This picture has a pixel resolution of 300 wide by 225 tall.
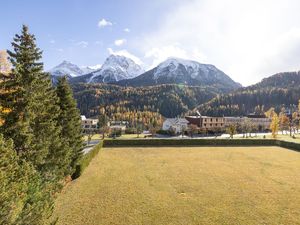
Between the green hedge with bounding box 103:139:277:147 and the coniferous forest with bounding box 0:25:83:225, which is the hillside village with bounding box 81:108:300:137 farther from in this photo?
the coniferous forest with bounding box 0:25:83:225

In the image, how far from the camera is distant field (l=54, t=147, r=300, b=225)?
23352 millimetres

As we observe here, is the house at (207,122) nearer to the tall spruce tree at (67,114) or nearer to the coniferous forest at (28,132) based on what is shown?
the tall spruce tree at (67,114)

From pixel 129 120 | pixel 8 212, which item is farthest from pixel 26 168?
pixel 129 120

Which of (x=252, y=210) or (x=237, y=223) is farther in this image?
(x=252, y=210)

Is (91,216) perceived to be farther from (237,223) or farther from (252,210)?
(252,210)

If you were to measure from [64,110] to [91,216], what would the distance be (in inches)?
563

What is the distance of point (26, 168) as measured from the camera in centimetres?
1695

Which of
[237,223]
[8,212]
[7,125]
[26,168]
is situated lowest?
[237,223]

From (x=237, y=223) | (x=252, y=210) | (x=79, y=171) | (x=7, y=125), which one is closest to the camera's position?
(x=7, y=125)

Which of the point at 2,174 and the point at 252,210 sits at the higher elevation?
the point at 2,174

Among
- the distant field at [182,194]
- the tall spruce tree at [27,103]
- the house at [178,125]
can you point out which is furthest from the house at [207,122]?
the tall spruce tree at [27,103]

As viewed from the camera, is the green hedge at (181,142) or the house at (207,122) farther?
the house at (207,122)

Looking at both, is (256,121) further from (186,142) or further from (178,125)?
(186,142)

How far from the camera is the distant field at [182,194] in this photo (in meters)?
23.4
